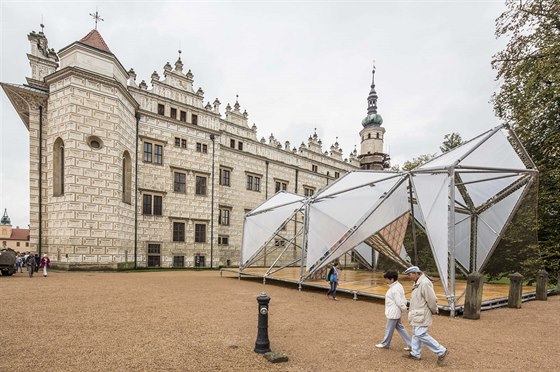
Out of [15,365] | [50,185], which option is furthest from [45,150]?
[15,365]

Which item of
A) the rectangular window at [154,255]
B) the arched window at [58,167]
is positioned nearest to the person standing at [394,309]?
the rectangular window at [154,255]

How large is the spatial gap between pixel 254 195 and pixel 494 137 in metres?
22.7

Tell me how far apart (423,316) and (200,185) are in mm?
23637

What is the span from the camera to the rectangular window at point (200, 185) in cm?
2662

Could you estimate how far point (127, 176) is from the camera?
2247cm

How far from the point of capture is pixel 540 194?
1538cm

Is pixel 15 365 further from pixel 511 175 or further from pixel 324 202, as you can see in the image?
pixel 511 175

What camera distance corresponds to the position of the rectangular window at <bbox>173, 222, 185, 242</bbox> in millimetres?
24906

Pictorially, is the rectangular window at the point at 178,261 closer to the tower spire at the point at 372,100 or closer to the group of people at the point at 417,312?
the group of people at the point at 417,312

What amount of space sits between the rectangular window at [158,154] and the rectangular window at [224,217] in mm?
7243

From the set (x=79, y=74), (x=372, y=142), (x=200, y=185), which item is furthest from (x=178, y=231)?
(x=372, y=142)

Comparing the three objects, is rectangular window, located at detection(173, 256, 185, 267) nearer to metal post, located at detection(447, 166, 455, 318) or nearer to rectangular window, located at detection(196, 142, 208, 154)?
rectangular window, located at detection(196, 142, 208, 154)

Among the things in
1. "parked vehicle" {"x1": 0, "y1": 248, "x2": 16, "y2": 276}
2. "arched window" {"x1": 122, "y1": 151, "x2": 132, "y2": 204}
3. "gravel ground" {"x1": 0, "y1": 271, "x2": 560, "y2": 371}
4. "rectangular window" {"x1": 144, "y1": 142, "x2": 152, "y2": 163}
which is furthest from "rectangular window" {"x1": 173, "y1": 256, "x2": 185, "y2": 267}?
"gravel ground" {"x1": 0, "y1": 271, "x2": 560, "y2": 371}

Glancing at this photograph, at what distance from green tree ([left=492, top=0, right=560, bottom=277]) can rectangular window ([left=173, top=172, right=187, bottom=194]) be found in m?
22.8
